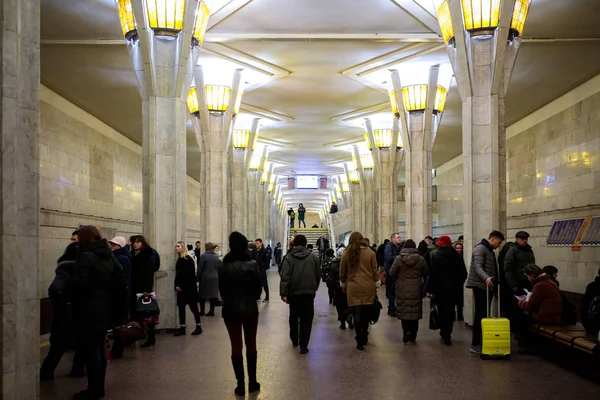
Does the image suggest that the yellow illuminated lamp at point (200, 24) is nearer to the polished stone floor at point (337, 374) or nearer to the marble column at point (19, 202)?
the polished stone floor at point (337, 374)

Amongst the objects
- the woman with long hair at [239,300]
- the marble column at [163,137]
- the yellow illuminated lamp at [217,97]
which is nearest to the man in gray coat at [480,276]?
the woman with long hair at [239,300]

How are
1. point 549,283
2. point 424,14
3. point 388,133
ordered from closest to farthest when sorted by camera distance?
point 549,283, point 424,14, point 388,133

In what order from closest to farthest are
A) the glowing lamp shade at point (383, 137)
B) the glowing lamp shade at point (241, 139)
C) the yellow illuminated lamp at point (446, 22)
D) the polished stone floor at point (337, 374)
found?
the polished stone floor at point (337, 374) < the yellow illuminated lamp at point (446, 22) < the glowing lamp shade at point (241, 139) < the glowing lamp shade at point (383, 137)

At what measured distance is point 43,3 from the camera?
13055 mm

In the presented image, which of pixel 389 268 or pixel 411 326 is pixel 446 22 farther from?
pixel 411 326

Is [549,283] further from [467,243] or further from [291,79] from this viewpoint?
[291,79]

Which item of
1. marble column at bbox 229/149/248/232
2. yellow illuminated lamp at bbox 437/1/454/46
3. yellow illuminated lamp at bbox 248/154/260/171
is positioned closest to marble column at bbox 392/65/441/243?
yellow illuminated lamp at bbox 437/1/454/46

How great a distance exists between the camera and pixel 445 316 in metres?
10.5

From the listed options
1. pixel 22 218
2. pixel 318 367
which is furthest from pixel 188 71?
pixel 22 218

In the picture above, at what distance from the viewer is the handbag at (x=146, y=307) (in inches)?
391

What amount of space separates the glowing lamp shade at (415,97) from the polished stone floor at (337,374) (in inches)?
455

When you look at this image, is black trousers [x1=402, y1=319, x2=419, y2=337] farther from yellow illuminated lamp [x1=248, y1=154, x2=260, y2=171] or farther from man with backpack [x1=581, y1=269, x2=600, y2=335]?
yellow illuminated lamp [x1=248, y1=154, x2=260, y2=171]

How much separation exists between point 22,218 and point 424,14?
12.0 metres

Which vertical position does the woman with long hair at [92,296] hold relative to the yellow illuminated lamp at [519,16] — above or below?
below
